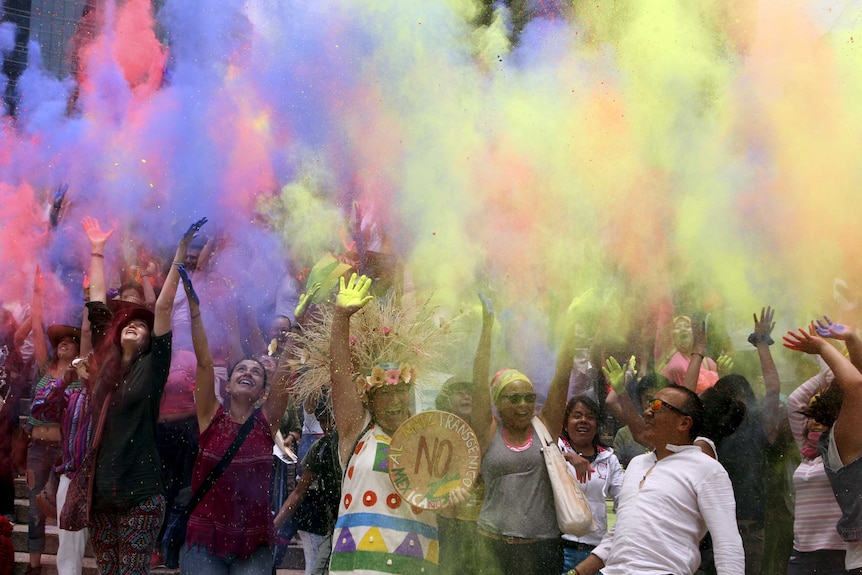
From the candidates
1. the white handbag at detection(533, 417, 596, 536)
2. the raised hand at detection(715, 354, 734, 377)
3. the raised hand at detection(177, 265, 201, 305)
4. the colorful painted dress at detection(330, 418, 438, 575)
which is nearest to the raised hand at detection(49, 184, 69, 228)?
the raised hand at detection(177, 265, 201, 305)

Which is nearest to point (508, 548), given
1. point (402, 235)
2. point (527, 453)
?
point (527, 453)

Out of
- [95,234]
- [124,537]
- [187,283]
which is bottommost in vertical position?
[124,537]

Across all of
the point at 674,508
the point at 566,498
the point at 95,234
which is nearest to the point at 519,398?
the point at 566,498

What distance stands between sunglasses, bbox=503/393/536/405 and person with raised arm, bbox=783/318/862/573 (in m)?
1.06

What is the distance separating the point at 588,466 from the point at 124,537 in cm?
217

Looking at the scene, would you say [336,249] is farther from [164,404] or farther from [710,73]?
[710,73]

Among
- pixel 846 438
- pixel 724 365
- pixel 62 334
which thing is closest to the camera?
pixel 846 438

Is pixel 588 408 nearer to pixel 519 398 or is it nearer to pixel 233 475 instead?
pixel 519 398

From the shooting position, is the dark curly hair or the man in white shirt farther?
the dark curly hair

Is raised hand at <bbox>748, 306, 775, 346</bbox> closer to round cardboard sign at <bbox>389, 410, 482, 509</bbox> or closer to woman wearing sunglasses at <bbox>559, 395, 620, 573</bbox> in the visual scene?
woman wearing sunglasses at <bbox>559, 395, 620, 573</bbox>

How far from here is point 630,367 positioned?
15.9 feet

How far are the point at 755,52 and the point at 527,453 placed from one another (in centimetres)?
260

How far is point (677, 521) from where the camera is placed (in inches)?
124

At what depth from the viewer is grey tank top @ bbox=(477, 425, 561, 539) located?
3744 millimetres
